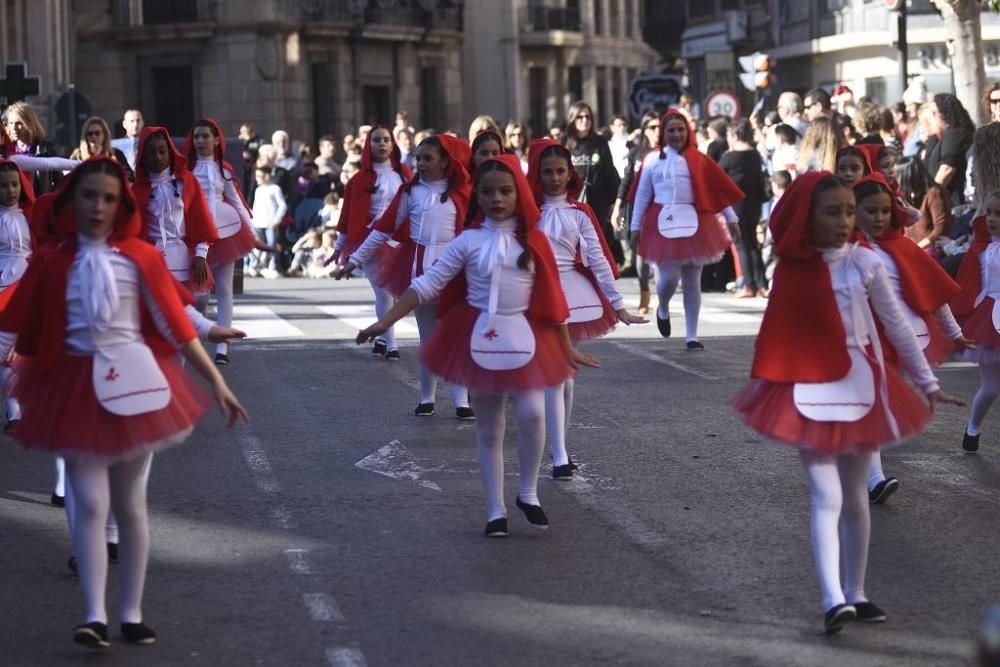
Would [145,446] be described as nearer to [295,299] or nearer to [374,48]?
[295,299]

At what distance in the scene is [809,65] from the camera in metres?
53.9

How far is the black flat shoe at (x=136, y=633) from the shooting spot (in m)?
7.12

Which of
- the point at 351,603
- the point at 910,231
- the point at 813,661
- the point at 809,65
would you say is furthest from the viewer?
the point at 809,65

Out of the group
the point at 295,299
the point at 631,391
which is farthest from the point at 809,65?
the point at 631,391

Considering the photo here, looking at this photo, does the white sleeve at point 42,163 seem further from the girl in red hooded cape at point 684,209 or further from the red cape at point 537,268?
the girl in red hooded cape at point 684,209

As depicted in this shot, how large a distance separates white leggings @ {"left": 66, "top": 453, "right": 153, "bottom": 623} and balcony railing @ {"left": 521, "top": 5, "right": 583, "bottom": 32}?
2643 inches

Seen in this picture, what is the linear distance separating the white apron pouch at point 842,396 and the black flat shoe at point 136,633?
2416mm

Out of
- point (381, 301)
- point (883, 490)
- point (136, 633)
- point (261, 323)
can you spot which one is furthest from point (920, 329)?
point (261, 323)

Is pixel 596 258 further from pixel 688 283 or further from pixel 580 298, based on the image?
pixel 688 283

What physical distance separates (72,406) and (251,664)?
1.08 meters

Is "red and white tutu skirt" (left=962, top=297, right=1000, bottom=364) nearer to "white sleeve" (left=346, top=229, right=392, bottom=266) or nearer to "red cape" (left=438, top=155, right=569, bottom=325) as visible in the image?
"red cape" (left=438, top=155, right=569, bottom=325)

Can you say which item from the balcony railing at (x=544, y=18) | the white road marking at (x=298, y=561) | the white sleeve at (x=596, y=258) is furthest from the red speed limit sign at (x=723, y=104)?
the balcony railing at (x=544, y=18)

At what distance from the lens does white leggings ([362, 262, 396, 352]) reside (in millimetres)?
14852

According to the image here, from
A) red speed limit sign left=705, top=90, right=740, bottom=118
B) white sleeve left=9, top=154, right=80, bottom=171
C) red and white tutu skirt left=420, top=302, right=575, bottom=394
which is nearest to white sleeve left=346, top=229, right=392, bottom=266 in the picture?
white sleeve left=9, top=154, right=80, bottom=171
